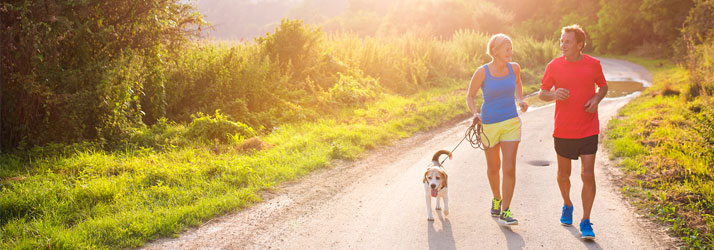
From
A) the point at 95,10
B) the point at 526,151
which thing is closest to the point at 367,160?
the point at 526,151

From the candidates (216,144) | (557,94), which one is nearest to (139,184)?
(216,144)

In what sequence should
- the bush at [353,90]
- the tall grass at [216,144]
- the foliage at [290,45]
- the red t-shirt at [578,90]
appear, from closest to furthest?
1. the red t-shirt at [578,90]
2. the tall grass at [216,144]
3. the bush at [353,90]
4. the foliage at [290,45]

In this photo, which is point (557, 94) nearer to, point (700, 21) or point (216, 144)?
point (216, 144)

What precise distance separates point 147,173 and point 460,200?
4506 millimetres

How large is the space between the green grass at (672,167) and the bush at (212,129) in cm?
706

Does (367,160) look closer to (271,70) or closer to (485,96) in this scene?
(485,96)

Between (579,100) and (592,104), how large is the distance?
0.14 m

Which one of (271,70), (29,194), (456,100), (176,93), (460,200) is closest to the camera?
(29,194)

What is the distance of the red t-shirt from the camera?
178 inches

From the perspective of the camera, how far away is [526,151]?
28.6 ft

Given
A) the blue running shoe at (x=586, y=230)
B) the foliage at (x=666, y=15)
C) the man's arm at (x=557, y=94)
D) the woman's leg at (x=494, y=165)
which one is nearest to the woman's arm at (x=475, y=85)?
the woman's leg at (x=494, y=165)

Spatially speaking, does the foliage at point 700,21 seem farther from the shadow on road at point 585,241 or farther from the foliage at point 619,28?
the shadow on road at point 585,241

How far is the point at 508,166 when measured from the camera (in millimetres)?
4891

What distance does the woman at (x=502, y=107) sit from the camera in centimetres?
480
